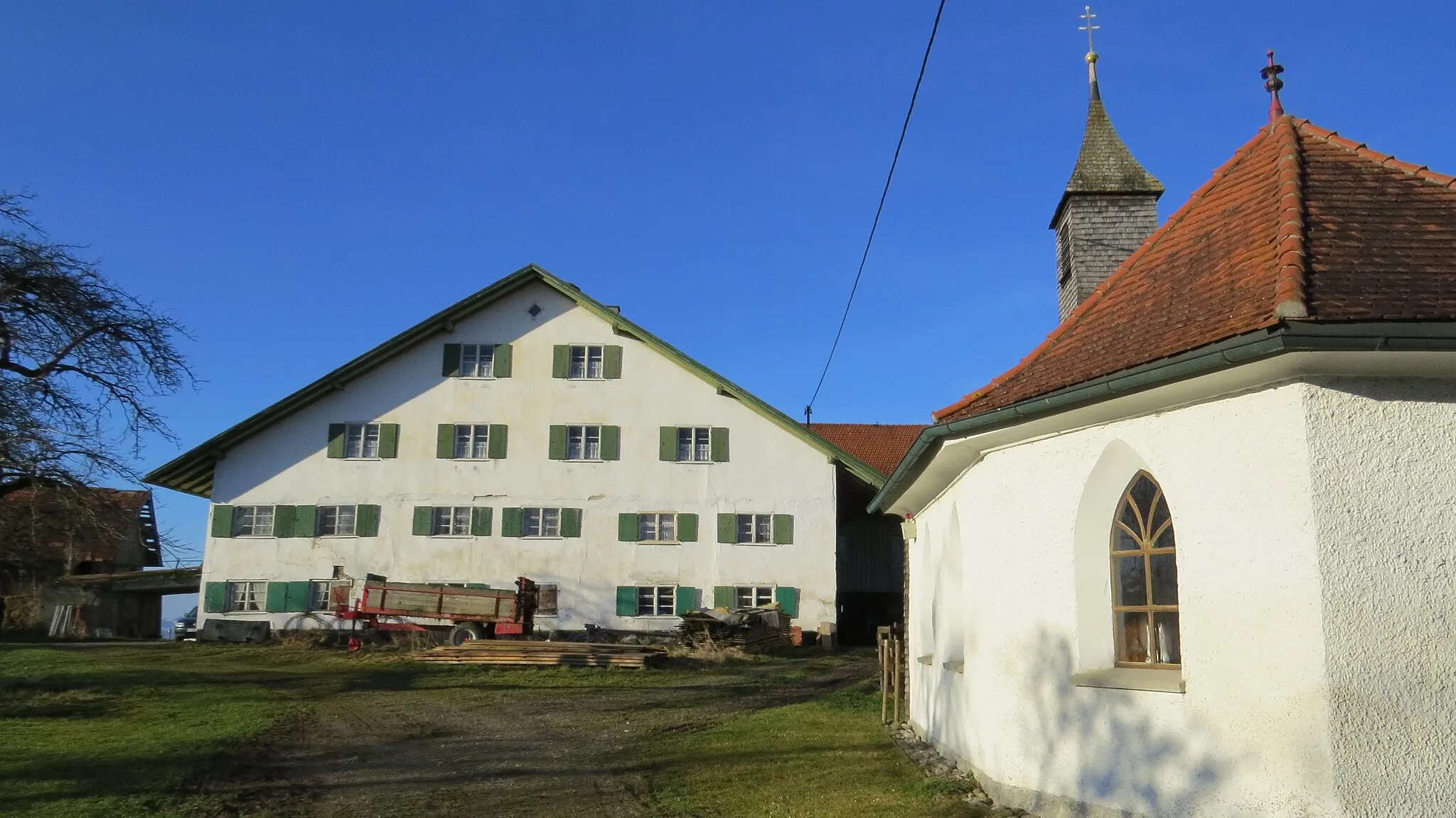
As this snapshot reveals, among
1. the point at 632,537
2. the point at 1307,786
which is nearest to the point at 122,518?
the point at 632,537

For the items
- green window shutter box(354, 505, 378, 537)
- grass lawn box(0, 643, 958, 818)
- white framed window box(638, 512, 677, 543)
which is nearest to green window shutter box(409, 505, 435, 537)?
green window shutter box(354, 505, 378, 537)

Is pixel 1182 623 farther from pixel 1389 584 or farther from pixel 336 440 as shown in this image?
pixel 336 440

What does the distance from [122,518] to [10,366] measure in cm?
335

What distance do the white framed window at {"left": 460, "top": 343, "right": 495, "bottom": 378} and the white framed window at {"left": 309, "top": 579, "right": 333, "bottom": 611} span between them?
6.66 meters

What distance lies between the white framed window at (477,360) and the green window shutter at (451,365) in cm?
10

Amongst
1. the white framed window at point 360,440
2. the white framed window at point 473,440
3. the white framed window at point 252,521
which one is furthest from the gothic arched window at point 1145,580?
the white framed window at point 252,521

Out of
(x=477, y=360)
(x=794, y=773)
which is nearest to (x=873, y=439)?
(x=477, y=360)

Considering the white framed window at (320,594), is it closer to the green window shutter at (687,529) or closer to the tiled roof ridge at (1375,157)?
the green window shutter at (687,529)

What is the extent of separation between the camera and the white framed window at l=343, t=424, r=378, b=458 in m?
29.8

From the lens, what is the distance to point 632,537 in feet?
95.3

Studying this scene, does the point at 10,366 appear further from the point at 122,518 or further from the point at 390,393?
the point at 390,393

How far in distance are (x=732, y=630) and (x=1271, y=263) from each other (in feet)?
66.0

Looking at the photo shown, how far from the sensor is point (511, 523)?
29219mm

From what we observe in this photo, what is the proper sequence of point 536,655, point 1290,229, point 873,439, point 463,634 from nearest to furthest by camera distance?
point 1290,229 < point 536,655 < point 463,634 < point 873,439
